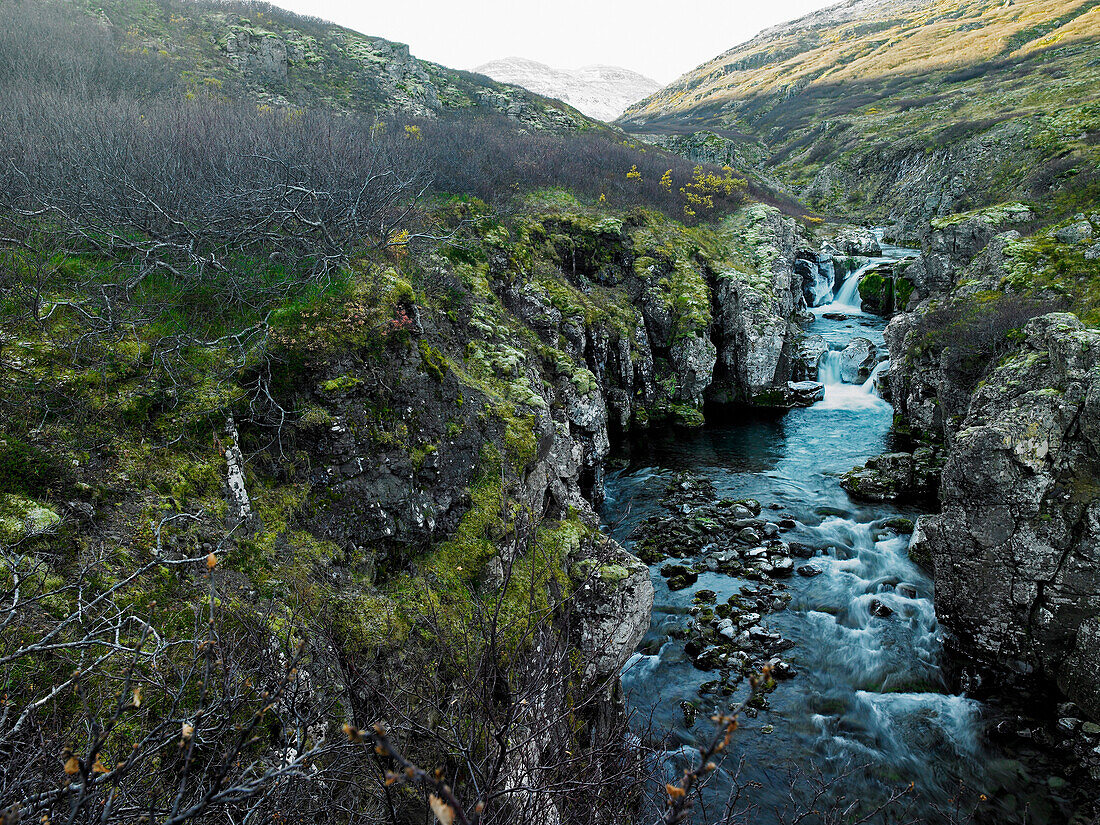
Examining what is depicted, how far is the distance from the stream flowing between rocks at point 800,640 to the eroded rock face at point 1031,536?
4.27 ft

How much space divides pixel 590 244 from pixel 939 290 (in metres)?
13.5

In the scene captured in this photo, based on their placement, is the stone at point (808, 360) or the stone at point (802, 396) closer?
the stone at point (802, 396)

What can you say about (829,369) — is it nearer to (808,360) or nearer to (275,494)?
(808,360)

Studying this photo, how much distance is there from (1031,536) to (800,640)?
14.1ft

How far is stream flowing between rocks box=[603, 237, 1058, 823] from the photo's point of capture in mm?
7586

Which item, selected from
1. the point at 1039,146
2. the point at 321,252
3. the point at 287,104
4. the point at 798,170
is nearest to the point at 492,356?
the point at 321,252

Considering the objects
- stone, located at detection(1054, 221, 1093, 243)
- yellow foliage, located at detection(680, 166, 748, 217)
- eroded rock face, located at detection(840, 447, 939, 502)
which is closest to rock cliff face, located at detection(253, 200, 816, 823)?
yellow foliage, located at detection(680, 166, 748, 217)

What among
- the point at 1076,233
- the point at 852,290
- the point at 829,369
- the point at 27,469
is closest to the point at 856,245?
the point at 852,290

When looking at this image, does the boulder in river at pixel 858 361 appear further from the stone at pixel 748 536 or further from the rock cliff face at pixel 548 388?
the stone at pixel 748 536

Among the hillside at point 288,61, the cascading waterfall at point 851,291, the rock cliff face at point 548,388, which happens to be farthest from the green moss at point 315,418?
the cascading waterfall at point 851,291

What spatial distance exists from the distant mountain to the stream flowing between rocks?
5193 inches

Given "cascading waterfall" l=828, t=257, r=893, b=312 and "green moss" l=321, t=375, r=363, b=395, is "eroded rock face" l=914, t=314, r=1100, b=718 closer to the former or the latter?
"green moss" l=321, t=375, r=363, b=395

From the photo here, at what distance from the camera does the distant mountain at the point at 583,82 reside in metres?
134

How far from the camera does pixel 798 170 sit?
51.8 m
